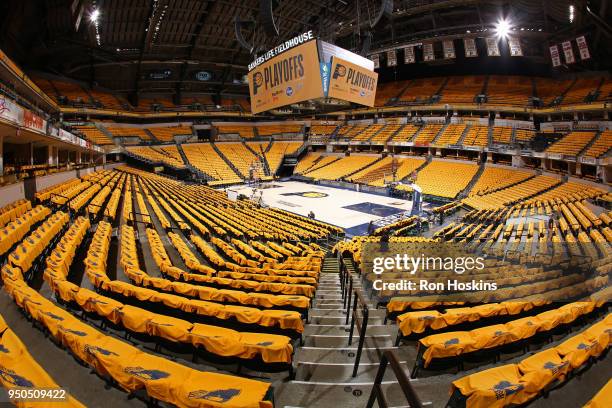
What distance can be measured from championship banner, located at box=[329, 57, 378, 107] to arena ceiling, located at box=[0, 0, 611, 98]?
8307 millimetres

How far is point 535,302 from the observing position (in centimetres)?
501

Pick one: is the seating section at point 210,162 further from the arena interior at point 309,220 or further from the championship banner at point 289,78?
the championship banner at point 289,78

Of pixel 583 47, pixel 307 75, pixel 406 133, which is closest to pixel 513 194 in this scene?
pixel 583 47

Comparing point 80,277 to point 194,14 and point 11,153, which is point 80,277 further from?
point 194,14

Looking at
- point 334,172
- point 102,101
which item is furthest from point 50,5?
point 334,172

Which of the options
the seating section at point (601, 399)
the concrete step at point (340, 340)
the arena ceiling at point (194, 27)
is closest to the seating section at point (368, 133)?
the arena ceiling at point (194, 27)

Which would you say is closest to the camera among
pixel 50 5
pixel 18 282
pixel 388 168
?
pixel 18 282

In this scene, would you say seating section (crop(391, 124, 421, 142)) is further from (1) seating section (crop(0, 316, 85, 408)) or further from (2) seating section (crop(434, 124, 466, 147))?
(1) seating section (crop(0, 316, 85, 408))

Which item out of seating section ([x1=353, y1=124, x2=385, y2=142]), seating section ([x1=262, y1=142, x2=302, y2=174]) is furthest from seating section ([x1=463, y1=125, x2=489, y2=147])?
seating section ([x1=262, y1=142, x2=302, y2=174])

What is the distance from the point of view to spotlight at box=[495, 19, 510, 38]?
2733cm

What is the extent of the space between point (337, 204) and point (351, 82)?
14.3 meters

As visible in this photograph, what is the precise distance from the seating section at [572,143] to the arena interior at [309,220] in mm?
178

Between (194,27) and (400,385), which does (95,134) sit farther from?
(400,385)

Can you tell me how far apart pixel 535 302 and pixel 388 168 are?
33.5 meters
